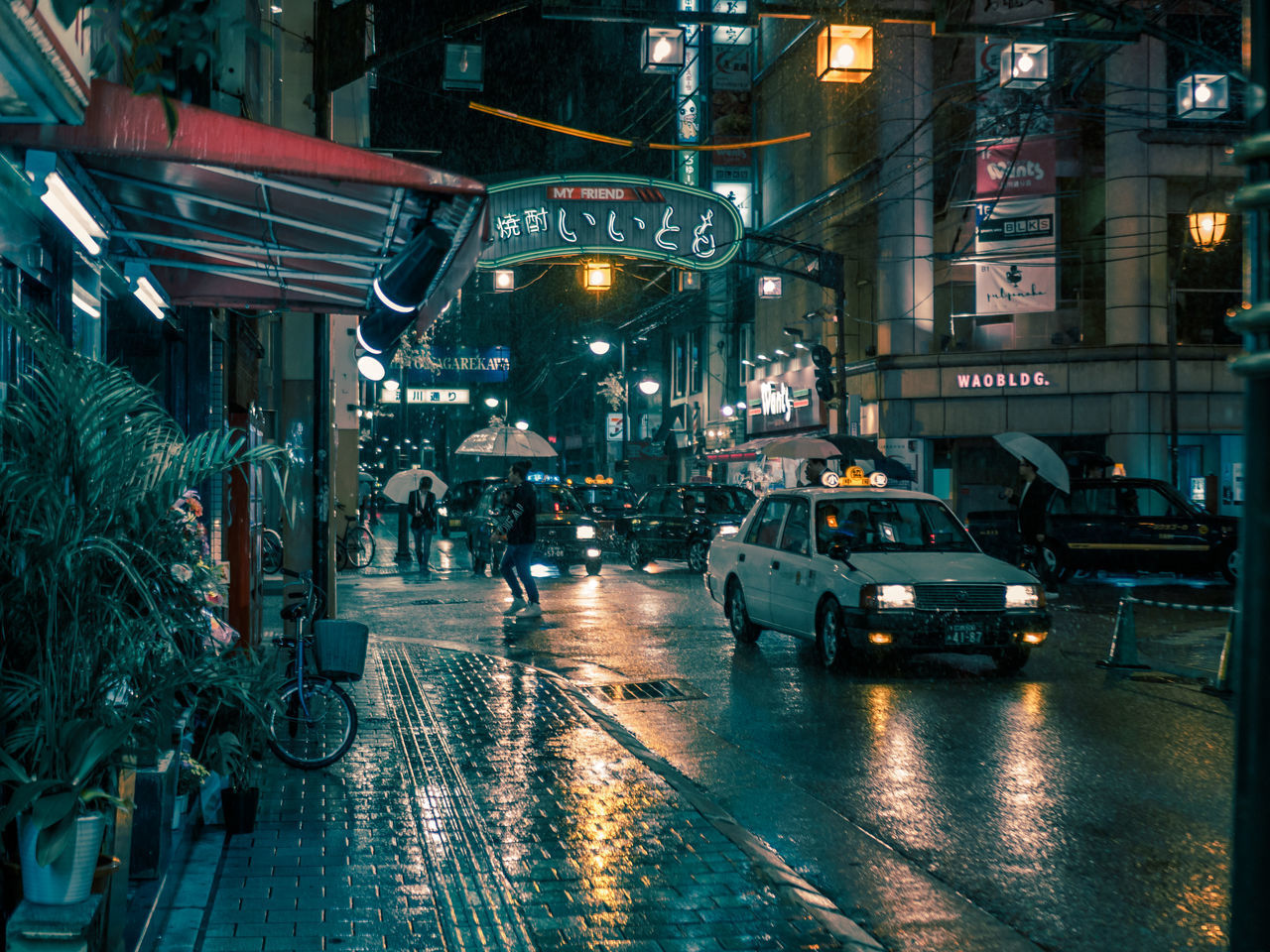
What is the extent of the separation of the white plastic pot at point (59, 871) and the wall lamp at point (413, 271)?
3.50 meters

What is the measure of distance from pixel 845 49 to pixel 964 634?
7.34 meters

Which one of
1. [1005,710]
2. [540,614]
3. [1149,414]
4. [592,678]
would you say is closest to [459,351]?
[1149,414]

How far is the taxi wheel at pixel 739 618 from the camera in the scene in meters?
13.7

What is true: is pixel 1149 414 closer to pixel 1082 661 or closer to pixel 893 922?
pixel 1082 661

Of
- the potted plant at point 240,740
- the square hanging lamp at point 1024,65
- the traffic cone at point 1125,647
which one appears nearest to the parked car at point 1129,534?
the square hanging lamp at point 1024,65

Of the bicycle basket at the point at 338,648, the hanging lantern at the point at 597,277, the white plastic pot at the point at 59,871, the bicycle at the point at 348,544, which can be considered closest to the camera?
the white plastic pot at the point at 59,871

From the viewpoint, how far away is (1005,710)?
31.5 ft

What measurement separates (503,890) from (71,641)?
7.42 ft

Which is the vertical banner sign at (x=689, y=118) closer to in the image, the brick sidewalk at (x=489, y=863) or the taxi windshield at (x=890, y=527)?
the taxi windshield at (x=890, y=527)

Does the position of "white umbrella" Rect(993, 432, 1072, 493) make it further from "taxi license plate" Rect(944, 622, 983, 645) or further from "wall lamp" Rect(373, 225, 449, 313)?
"wall lamp" Rect(373, 225, 449, 313)

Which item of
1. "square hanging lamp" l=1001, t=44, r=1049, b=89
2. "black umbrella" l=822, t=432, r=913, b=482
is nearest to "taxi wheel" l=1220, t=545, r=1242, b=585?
"black umbrella" l=822, t=432, r=913, b=482

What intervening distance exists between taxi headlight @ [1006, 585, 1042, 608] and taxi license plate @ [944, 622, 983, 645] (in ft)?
1.25

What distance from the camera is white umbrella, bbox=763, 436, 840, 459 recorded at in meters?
24.0

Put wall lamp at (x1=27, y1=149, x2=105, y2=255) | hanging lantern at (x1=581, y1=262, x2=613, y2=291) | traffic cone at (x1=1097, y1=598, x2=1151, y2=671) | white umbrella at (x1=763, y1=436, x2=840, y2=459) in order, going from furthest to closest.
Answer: hanging lantern at (x1=581, y1=262, x2=613, y2=291), white umbrella at (x1=763, y1=436, x2=840, y2=459), traffic cone at (x1=1097, y1=598, x2=1151, y2=671), wall lamp at (x1=27, y1=149, x2=105, y2=255)
